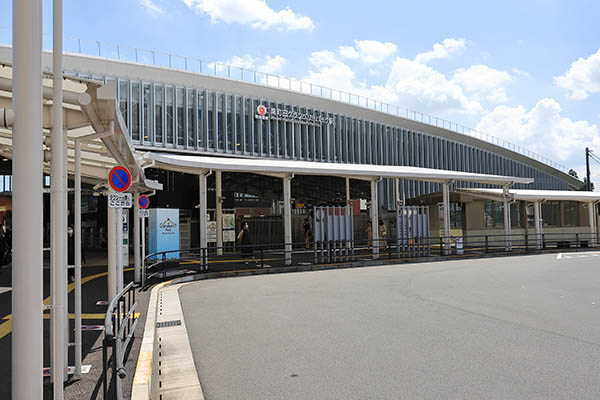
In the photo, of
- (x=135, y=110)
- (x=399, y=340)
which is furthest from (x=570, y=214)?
(x=399, y=340)

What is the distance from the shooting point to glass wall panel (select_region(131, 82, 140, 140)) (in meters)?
33.6

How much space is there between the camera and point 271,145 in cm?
4056

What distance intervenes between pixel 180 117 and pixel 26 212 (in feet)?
114

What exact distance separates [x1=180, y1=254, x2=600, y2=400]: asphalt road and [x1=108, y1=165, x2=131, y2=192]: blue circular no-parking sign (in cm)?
259

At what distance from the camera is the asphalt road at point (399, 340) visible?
5.15m

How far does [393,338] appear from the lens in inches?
283

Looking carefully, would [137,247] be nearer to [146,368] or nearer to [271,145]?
[146,368]

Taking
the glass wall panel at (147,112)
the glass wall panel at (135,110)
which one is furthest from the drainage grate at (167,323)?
the glass wall panel at (147,112)

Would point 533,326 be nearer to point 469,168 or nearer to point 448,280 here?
point 448,280

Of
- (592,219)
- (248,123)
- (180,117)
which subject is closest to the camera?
(592,219)

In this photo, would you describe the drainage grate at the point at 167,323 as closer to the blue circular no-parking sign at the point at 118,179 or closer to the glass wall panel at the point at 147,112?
the blue circular no-parking sign at the point at 118,179

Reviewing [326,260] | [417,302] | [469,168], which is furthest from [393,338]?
[469,168]

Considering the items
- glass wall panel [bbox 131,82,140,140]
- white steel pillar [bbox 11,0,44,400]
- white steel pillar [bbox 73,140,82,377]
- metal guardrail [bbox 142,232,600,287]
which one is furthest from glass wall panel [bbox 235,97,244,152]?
white steel pillar [bbox 11,0,44,400]

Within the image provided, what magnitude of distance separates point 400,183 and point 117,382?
4638cm
